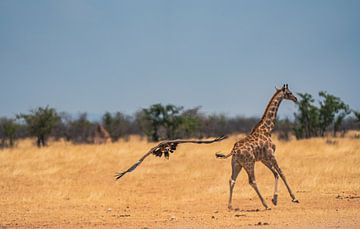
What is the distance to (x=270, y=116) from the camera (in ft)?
45.4

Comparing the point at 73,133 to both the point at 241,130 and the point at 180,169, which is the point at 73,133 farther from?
the point at 180,169

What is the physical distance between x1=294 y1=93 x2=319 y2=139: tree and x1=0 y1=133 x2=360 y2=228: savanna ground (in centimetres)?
934

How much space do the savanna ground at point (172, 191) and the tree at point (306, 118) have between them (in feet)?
30.7

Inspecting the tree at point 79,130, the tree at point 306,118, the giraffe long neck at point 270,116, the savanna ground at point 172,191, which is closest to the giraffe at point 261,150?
the giraffe long neck at point 270,116

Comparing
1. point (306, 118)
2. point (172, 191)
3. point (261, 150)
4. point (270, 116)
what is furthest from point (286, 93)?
point (306, 118)

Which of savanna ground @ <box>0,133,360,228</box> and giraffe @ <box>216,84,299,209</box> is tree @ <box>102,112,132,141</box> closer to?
savanna ground @ <box>0,133,360,228</box>

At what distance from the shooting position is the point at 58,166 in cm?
2280

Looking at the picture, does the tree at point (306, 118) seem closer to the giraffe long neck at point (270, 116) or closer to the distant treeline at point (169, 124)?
the distant treeline at point (169, 124)

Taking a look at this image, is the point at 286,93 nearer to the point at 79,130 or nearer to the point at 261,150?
the point at 261,150

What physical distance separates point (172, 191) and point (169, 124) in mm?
24186

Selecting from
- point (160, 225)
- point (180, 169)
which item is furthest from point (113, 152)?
point (160, 225)

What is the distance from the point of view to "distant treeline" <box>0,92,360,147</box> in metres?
37.2

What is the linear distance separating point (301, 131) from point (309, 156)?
14529mm

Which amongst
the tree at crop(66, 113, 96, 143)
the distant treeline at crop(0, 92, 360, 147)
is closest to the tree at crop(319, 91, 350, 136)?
the distant treeline at crop(0, 92, 360, 147)
